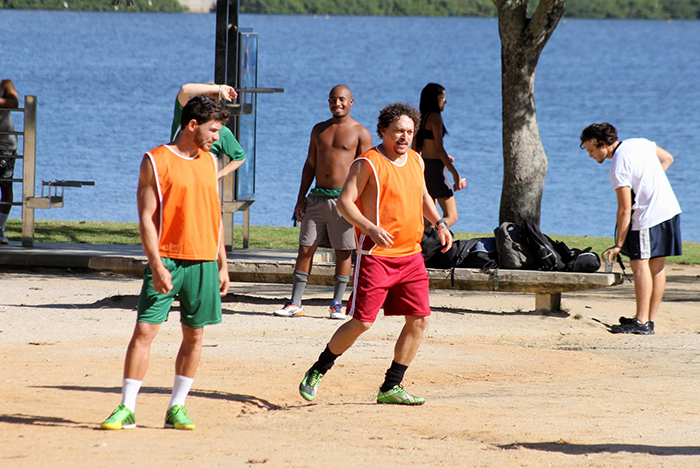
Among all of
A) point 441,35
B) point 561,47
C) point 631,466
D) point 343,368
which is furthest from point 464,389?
point 441,35

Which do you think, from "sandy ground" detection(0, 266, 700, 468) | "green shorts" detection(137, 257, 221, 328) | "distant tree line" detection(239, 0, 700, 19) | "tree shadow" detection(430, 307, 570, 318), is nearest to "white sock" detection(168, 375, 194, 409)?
"sandy ground" detection(0, 266, 700, 468)

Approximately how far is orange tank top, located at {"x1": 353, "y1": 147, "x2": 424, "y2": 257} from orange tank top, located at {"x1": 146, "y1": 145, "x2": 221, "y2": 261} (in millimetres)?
987

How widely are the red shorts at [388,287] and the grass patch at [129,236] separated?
7.88 metres

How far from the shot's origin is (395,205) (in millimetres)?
5859

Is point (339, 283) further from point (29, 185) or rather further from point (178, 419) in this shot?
point (29, 185)

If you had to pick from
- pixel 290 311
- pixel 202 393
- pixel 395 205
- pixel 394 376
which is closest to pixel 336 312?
pixel 290 311

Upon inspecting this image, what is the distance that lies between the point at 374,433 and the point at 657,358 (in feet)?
10.8

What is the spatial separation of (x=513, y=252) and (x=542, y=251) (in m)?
0.26

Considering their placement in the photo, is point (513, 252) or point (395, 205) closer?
point (395, 205)

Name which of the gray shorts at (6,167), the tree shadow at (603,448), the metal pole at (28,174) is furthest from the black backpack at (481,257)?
the gray shorts at (6,167)

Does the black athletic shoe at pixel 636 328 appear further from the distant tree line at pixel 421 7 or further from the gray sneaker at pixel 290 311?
the distant tree line at pixel 421 7

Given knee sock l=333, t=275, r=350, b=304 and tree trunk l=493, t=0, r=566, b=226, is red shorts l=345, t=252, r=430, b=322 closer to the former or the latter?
knee sock l=333, t=275, r=350, b=304

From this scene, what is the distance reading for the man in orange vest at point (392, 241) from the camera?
5855 mm

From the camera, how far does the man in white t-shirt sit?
336 inches
